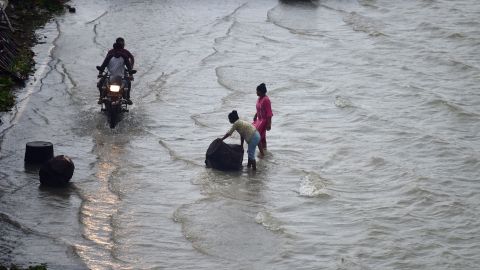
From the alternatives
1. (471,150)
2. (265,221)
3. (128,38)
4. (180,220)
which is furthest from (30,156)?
(128,38)

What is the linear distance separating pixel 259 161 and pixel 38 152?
4572 millimetres

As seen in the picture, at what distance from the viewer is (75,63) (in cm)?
2786

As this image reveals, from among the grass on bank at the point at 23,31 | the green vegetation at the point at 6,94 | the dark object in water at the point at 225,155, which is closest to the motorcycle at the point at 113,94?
the green vegetation at the point at 6,94

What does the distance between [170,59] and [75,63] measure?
10.6 feet

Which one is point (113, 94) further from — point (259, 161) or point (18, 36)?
point (18, 36)

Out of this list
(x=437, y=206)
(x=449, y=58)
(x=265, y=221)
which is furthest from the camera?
(x=449, y=58)

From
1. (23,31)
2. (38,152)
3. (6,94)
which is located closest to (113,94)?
(38,152)

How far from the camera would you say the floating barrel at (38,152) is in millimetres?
17719

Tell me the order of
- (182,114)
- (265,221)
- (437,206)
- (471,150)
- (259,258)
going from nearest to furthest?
(259,258) < (265,221) < (437,206) < (471,150) < (182,114)

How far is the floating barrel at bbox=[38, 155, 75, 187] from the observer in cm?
1656

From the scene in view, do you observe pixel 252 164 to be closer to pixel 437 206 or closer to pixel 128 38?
pixel 437 206

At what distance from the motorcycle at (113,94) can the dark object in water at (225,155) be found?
321 centimetres

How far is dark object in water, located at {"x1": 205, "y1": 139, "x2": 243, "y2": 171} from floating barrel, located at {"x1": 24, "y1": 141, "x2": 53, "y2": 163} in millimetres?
3078

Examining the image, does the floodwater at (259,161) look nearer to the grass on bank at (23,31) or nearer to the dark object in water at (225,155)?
the dark object in water at (225,155)
